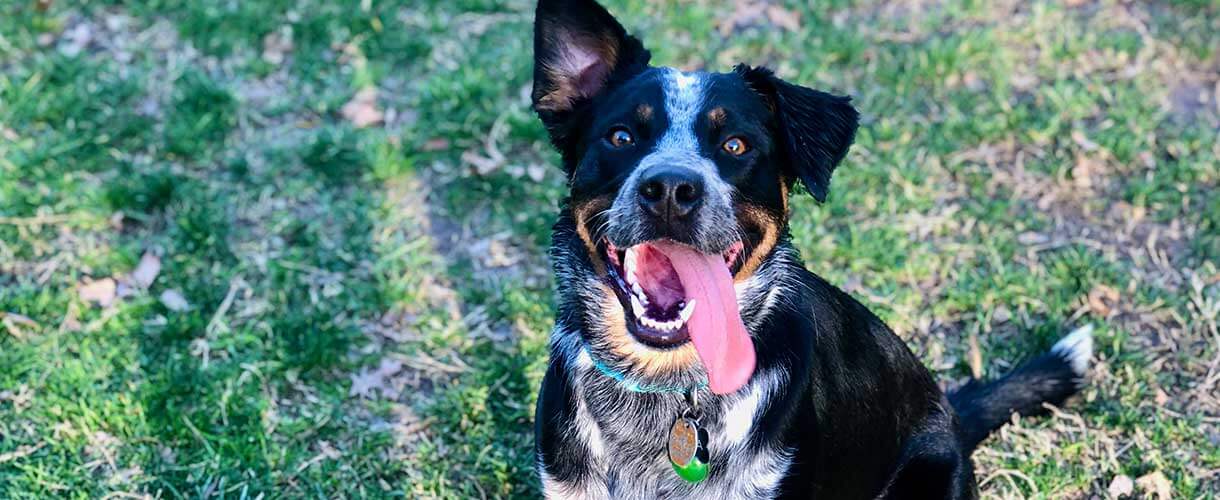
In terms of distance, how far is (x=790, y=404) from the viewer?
12.2 ft

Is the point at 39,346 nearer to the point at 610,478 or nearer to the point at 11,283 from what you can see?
the point at 11,283

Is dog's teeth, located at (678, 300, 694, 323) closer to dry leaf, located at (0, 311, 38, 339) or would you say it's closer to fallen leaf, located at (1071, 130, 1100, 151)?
dry leaf, located at (0, 311, 38, 339)

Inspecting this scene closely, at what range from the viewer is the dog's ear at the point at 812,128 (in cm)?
369

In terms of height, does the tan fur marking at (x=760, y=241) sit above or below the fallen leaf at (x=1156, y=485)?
above

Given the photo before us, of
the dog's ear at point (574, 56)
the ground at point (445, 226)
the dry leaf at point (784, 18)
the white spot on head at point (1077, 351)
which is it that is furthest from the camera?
the dry leaf at point (784, 18)

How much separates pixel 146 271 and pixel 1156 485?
15.4ft

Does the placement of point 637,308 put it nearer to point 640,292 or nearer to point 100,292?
point 640,292

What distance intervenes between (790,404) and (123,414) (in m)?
2.95

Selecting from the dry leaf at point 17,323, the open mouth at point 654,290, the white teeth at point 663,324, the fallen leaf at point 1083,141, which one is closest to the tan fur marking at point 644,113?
the open mouth at point 654,290

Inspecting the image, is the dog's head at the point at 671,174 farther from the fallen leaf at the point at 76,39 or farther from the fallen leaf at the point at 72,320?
the fallen leaf at the point at 76,39

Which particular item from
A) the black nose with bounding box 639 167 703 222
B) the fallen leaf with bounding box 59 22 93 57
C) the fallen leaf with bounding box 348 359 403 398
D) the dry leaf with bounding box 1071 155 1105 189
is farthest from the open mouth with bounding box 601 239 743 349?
the fallen leaf with bounding box 59 22 93 57

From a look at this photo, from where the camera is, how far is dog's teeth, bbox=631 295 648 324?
11.7 ft

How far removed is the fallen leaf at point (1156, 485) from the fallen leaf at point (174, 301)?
170 inches

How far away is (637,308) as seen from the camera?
359 centimetres
